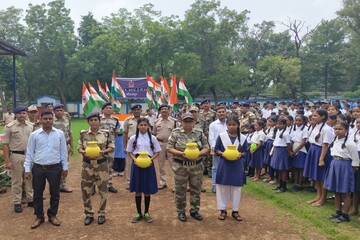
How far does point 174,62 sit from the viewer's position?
3198cm

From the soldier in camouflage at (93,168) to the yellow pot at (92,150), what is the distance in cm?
13

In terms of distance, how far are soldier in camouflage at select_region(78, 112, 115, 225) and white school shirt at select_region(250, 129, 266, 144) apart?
4.25 metres

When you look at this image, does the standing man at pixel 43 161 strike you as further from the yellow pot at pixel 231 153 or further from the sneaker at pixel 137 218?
the yellow pot at pixel 231 153

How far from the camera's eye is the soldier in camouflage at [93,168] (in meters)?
5.26

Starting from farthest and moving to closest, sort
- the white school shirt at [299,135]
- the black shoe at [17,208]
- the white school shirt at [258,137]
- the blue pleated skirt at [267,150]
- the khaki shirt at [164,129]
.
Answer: the white school shirt at [258,137] → the blue pleated skirt at [267,150] → the khaki shirt at [164,129] → the white school shirt at [299,135] → the black shoe at [17,208]

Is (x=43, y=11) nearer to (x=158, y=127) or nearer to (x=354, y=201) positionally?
(x=158, y=127)

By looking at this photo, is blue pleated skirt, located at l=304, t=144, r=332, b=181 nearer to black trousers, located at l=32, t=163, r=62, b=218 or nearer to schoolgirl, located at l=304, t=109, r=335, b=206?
schoolgirl, located at l=304, t=109, r=335, b=206

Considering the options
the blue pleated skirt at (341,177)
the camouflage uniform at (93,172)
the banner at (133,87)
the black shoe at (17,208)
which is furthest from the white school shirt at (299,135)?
the banner at (133,87)

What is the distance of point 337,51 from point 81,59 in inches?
1323

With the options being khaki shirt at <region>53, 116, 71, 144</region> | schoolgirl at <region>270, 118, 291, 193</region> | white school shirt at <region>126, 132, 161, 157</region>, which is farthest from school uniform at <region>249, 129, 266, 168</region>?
khaki shirt at <region>53, 116, 71, 144</region>

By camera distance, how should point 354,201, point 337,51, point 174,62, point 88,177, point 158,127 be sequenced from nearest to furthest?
point 88,177, point 354,201, point 158,127, point 174,62, point 337,51

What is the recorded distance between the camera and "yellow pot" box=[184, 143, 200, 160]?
17.0ft

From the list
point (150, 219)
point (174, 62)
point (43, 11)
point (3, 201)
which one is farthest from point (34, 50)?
point (150, 219)

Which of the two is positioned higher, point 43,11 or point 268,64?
point 43,11
